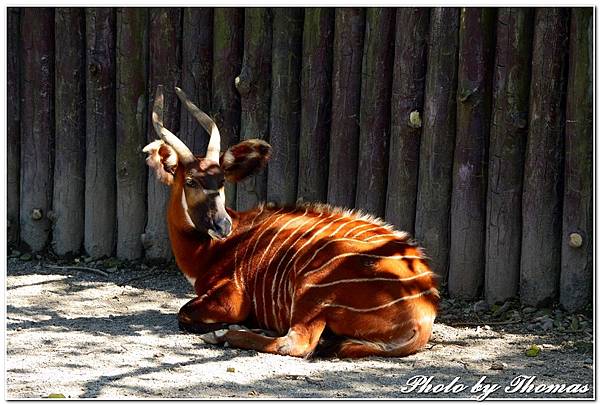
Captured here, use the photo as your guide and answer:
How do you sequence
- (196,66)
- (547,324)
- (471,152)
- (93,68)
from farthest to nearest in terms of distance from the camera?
(93,68), (196,66), (471,152), (547,324)

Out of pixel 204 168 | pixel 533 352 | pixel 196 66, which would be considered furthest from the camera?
pixel 196 66

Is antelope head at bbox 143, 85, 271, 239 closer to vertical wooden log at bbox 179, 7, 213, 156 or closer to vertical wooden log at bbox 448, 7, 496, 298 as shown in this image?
vertical wooden log at bbox 179, 7, 213, 156

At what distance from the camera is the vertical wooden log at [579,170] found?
280 inches

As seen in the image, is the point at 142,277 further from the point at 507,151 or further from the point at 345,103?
the point at 507,151

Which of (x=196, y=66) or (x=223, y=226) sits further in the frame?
(x=196, y=66)

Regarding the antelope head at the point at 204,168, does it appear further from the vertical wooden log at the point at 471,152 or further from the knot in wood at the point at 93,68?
the knot in wood at the point at 93,68

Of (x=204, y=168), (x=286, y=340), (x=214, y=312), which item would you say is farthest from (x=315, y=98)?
(x=286, y=340)

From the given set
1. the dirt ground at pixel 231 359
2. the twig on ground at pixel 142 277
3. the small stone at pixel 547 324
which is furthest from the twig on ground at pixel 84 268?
the small stone at pixel 547 324

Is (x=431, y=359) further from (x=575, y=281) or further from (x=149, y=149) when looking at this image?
(x=149, y=149)

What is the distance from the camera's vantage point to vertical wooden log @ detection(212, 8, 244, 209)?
328 inches

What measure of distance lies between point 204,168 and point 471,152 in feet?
5.54

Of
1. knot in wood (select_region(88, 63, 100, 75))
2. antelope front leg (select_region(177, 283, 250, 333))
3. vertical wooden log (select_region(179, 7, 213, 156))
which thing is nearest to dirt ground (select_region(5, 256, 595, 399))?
antelope front leg (select_region(177, 283, 250, 333))

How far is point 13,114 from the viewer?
9086 mm

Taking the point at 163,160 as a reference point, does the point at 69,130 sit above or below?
above
